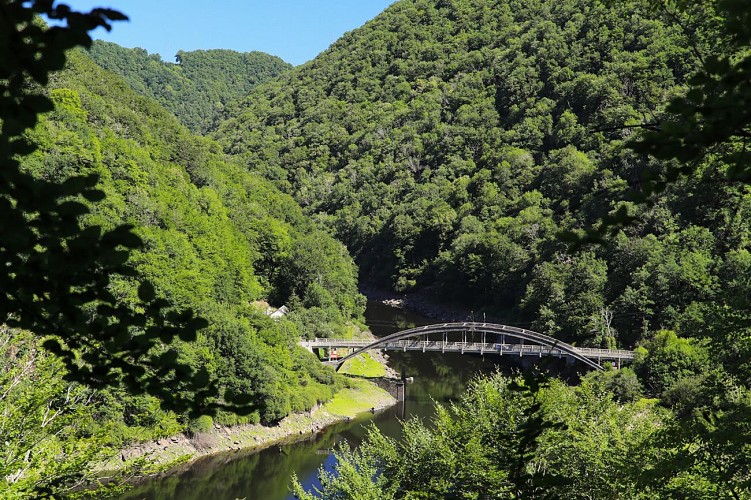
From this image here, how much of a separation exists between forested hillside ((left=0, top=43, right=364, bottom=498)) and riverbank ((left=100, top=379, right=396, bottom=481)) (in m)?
0.79

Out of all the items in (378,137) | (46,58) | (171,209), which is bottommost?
(46,58)

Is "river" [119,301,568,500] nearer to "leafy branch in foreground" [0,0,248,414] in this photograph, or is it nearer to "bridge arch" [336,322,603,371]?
"bridge arch" [336,322,603,371]

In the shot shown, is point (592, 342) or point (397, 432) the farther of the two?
point (592, 342)

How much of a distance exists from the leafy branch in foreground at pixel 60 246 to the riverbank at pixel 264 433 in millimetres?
29415

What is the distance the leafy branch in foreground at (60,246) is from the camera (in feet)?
7.74

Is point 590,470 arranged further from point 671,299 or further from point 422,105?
point 422,105

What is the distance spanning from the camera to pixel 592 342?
58.4m

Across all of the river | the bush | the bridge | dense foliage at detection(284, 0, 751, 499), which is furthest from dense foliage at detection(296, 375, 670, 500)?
the bridge

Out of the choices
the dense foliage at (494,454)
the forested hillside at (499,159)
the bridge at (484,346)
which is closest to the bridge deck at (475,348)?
the bridge at (484,346)

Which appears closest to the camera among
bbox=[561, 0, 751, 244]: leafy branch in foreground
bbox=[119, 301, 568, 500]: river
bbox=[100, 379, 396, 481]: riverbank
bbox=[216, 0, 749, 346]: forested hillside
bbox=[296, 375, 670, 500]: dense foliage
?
bbox=[561, 0, 751, 244]: leafy branch in foreground

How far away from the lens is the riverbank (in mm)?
34847

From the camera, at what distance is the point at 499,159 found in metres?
110

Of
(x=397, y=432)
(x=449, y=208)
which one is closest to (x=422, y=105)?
(x=449, y=208)

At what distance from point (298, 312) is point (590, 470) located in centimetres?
4381
